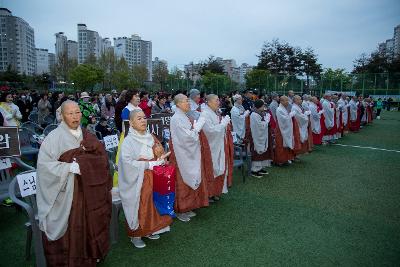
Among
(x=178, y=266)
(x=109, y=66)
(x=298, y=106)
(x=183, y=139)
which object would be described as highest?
(x=109, y=66)

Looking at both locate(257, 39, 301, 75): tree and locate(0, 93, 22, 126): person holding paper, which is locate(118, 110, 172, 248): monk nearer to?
locate(0, 93, 22, 126): person holding paper

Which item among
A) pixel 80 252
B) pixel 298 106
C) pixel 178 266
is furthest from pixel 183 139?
pixel 298 106

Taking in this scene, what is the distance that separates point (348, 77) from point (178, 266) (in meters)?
28.2

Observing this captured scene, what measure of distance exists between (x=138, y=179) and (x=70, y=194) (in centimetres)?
89

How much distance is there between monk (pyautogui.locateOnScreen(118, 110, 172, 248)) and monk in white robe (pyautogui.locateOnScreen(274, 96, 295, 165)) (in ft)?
14.9

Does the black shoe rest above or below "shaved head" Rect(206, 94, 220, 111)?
below

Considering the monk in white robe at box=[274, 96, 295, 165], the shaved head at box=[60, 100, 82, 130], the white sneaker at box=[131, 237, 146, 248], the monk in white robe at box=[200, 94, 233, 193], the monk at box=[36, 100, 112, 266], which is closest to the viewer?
the monk at box=[36, 100, 112, 266]

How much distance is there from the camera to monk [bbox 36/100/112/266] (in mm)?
2945

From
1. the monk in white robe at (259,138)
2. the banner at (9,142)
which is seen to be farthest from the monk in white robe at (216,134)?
the banner at (9,142)

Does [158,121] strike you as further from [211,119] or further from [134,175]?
[134,175]

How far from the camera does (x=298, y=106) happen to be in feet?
28.0

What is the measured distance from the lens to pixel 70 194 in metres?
3.01

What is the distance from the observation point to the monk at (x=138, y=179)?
12.2 feet

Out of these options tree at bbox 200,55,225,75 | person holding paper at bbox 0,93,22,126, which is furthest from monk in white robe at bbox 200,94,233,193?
tree at bbox 200,55,225,75
